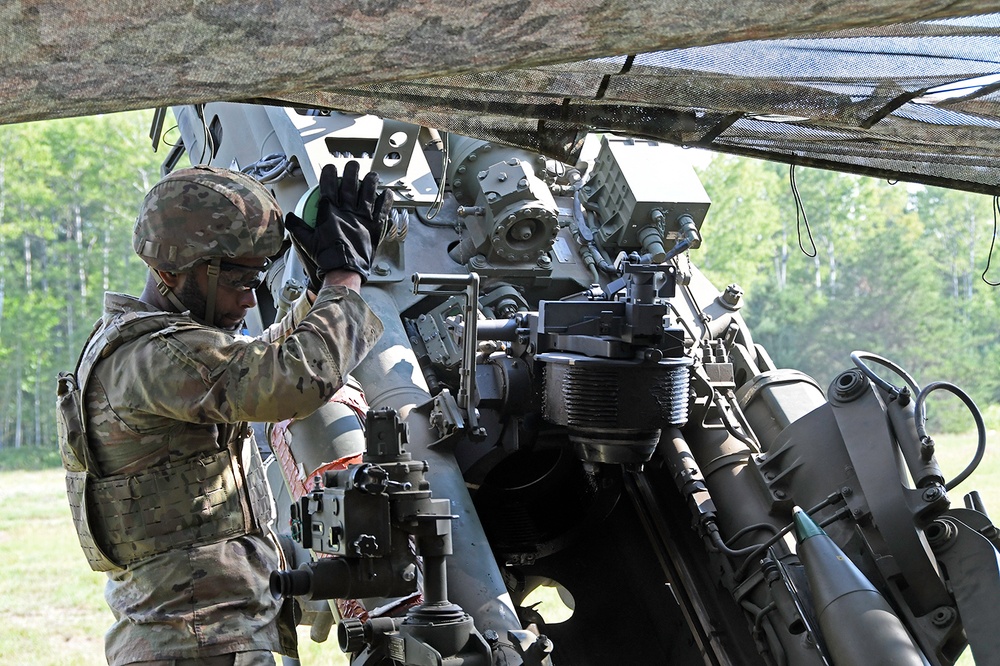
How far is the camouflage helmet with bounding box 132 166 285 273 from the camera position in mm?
3477

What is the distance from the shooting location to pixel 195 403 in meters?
3.31

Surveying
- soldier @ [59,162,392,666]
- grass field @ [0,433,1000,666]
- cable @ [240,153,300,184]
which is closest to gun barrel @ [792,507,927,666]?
soldier @ [59,162,392,666]

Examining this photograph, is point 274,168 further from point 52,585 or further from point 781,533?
point 52,585

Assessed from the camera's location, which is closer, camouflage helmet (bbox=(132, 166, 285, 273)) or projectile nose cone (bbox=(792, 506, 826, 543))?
camouflage helmet (bbox=(132, 166, 285, 273))

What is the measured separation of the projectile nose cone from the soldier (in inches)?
72.6

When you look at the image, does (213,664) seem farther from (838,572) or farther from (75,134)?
(75,134)

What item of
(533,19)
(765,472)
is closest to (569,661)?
(765,472)

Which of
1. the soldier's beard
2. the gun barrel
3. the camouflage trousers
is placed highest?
the soldier's beard

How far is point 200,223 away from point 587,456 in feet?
6.46

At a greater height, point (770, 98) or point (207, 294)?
point (770, 98)

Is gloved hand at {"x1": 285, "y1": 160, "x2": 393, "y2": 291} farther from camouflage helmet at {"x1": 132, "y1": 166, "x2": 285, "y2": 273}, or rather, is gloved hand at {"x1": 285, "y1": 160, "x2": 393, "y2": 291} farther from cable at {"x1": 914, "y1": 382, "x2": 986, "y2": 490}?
cable at {"x1": 914, "y1": 382, "x2": 986, "y2": 490}

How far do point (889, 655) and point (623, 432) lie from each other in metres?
1.24

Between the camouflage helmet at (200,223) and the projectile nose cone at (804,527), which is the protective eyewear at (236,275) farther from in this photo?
the projectile nose cone at (804,527)

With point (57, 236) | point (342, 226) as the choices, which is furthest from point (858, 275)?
point (342, 226)
